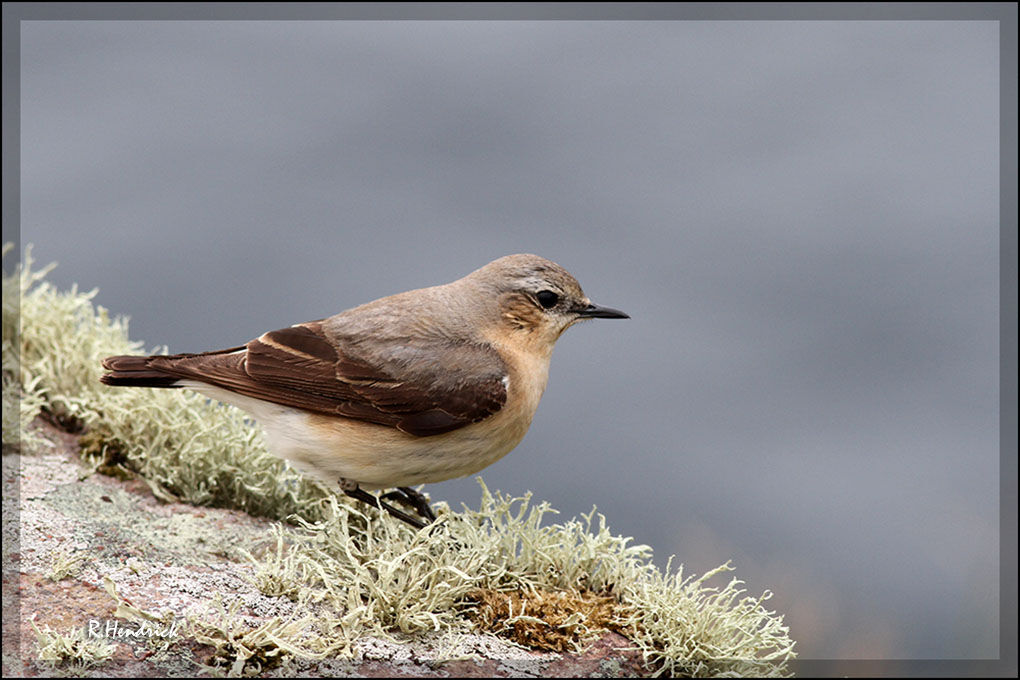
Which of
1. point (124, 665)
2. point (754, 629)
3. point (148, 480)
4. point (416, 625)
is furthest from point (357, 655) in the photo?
point (148, 480)

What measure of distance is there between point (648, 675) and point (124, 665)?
7.27ft

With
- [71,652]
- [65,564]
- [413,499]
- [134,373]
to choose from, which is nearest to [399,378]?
[413,499]

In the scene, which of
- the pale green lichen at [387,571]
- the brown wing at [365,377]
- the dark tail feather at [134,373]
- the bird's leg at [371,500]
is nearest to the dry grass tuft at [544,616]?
the pale green lichen at [387,571]

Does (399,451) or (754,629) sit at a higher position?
(399,451)

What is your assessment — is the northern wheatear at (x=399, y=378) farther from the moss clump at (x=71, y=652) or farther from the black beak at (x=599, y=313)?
the moss clump at (x=71, y=652)

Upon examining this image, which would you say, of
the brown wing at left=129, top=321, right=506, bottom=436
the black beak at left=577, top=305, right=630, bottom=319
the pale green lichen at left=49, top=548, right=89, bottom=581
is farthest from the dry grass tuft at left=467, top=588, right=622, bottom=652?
the pale green lichen at left=49, top=548, right=89, bottom=581

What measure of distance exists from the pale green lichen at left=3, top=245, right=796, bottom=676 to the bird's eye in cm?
123

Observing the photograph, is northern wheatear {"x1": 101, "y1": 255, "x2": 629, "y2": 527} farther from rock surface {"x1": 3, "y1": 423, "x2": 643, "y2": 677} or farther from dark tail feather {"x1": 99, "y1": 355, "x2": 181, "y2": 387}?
rock surface {"x1": 3, "y1": 423, "x2": 643, "y2": 677}

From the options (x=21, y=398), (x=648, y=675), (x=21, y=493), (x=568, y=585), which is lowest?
(x=648, y=675)

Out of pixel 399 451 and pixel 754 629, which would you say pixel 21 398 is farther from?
pixel 754 629

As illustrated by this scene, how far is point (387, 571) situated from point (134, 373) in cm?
194

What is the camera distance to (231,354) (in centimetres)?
551

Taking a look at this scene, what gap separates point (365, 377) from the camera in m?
5.32

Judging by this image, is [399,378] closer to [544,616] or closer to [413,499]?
[413,499]
